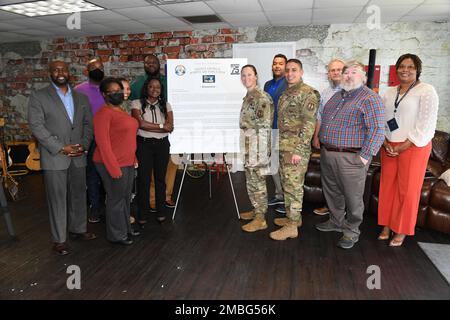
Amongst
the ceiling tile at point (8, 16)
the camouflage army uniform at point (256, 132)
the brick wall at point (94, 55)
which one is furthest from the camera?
the brick wall at point (94, 55)

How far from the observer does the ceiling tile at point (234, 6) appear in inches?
160

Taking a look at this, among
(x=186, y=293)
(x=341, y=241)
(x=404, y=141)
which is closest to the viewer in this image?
(x=186, y=293)

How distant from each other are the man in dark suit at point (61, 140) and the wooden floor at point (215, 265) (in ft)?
1.26

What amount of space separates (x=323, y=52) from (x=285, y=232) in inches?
144

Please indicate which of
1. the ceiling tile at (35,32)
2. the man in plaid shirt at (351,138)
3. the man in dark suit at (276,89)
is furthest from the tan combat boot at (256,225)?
the ceiling tile at (35,32)

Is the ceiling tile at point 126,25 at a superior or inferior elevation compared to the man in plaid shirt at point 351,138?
superior

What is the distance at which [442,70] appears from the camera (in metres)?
5.16

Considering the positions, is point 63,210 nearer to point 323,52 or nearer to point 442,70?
point 323,52

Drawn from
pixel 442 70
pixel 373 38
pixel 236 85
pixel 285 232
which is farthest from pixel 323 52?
pixel 285 232

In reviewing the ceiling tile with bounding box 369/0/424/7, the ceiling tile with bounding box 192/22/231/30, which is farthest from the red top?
the ceiling tile with bounding box 369/0/424/7

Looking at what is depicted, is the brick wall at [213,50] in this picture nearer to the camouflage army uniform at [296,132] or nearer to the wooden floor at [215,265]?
the camouflage army uniform at [296,132]

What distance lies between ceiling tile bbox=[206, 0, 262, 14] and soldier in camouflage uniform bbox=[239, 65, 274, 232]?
1.54 meters

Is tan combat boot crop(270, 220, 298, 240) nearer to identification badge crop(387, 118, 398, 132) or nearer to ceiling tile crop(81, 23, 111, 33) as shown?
identification badge crop(387, 118, 398, 132)

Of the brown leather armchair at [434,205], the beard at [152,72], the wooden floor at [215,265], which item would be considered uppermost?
the beard at [152,72]
